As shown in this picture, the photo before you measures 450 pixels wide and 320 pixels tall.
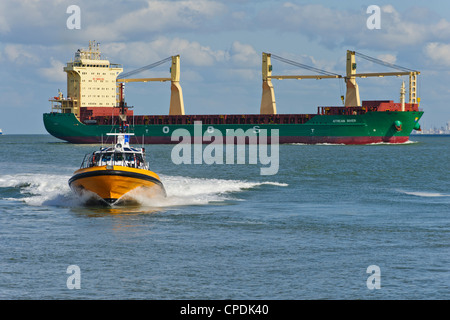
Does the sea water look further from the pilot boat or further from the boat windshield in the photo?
the boat windshield

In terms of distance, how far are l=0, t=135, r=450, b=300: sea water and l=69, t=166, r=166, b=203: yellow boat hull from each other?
0.62m

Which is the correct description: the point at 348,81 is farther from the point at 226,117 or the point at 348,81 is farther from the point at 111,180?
the point at 111,180

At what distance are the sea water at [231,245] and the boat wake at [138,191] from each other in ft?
0.39

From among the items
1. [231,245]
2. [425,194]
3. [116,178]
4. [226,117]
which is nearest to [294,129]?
[226,117]

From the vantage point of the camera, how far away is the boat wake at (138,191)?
29.2 meters

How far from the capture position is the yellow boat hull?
2689 cm

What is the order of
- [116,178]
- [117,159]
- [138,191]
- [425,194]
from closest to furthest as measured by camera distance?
1. [116,178]
2. [138,191]
3. [117,159]
4. [425,194]

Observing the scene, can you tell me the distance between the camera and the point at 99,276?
16.1 meters

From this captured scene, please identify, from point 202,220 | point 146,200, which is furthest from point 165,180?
point 202,220

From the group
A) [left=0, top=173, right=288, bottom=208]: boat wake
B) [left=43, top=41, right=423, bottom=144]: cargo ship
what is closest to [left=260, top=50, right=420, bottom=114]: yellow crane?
[left=43, top=41, right=423, bottom=144]: cargo ship

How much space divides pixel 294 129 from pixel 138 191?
70.8m

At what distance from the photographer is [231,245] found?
19.8 metres

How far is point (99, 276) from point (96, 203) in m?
12.4
